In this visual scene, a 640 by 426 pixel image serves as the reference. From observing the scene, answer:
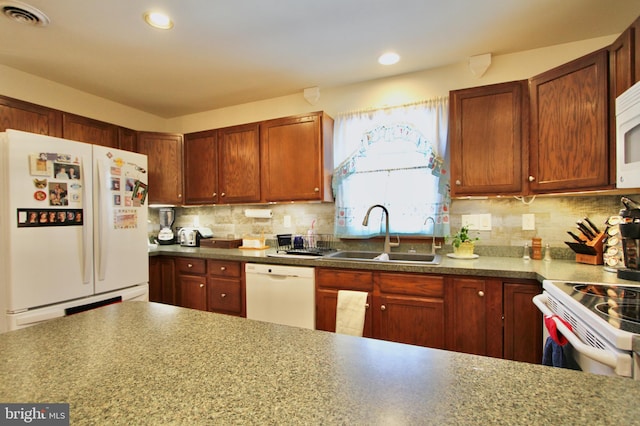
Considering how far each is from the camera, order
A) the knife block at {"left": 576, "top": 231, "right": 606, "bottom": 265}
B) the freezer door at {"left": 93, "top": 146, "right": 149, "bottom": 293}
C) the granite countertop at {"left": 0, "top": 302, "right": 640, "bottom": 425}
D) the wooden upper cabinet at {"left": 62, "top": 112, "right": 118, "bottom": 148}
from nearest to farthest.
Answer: the granite countertop at {"left": 0, "top": 302, "right": 640, "bottom": 425}
the knife block at {"left": 576, "top": 231, "right": 606, "bottom": 265}
the freezer door at {"left": 93, "top": 146, "right": 149, "bottom": 293}
the wooden upper cabinet at {"left": 62, "top": 112, "right": 118, "bottom": 148}

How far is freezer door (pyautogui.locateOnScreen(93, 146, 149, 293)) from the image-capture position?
7.20ft

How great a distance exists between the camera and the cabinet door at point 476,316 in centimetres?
182

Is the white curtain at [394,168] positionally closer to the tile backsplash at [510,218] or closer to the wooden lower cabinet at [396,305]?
the tile backsplash at [510,218]

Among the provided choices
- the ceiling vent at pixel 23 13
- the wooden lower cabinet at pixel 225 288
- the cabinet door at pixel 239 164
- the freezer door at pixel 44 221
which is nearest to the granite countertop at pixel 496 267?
the wooden lower cabinet at pixel 225 288

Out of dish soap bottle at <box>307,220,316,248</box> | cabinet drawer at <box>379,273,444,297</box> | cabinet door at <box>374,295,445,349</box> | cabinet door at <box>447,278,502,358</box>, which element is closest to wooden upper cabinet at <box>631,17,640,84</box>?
cabinet door at <box>447,278,502,358</box>

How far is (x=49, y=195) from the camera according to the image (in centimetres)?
194

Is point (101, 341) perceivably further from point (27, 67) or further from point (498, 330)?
point (27, 67)

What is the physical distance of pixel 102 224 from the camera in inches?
86.7

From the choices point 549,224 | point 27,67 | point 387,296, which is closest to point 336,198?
point 387,296

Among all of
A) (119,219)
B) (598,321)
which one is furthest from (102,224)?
(598,321)

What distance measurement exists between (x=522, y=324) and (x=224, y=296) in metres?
2.26

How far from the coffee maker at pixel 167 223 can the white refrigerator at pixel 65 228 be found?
97cm

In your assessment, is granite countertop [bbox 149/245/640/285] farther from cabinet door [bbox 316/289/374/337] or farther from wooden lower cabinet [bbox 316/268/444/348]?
cabinet door [bbox 316/289/374/337]

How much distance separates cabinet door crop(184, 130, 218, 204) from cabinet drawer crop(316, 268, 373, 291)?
1.58 meters
